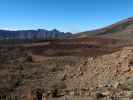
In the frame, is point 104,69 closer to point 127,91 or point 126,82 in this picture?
point 126,82

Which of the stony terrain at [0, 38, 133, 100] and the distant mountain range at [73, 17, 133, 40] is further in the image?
the distant mountain range at [73, 17, 133, 40]

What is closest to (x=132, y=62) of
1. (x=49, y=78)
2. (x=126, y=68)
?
(x=126, y=68)

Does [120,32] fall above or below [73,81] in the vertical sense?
above

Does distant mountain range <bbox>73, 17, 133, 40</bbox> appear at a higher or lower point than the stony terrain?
higher

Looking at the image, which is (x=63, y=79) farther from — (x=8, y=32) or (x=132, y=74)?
(x=8, y=32)

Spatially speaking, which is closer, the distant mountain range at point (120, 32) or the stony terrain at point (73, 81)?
the stony terrain at point (73, 81)

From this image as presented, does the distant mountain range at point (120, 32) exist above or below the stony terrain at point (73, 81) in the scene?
above

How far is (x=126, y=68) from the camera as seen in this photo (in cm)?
1335

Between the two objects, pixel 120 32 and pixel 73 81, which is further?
pixel 120 32

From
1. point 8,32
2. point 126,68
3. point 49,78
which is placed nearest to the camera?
point 126,68

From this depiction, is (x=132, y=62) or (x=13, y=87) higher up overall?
(x=132, y=62)

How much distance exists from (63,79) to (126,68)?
391cm

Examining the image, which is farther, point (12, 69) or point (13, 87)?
point (12, 69)

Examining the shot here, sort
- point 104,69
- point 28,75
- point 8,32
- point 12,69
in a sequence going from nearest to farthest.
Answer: point 104,69 → point 28,75 → point 12,69 → point 8,32
